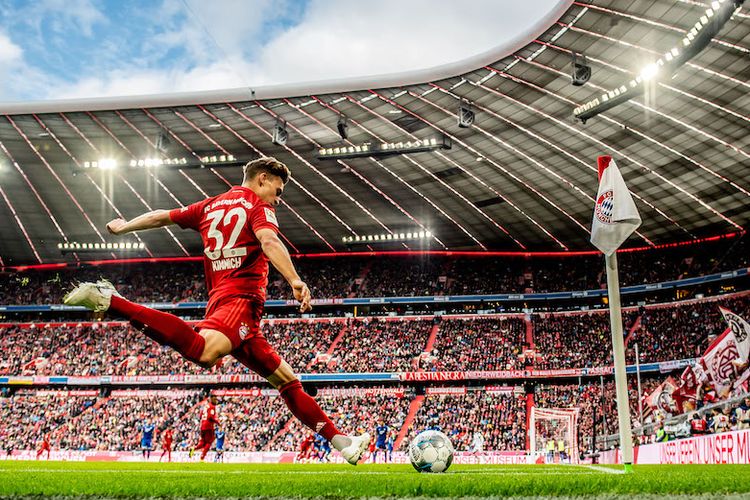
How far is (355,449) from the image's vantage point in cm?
584

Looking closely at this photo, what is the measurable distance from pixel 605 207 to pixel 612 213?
5.0 inches

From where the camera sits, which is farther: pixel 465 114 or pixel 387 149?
pixel 387 149

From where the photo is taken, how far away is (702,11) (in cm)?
1958

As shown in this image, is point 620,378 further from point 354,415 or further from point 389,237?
point 389,237

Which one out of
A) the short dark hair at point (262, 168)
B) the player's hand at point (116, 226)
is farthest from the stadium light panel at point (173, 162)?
the short dark hair at point (262, 168)

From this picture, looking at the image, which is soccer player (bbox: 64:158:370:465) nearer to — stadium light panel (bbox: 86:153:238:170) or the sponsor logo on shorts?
the sponsor logo on shorts

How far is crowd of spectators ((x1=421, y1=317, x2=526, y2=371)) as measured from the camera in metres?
38.5

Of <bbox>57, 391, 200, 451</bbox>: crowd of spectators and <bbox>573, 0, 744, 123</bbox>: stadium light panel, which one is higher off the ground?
<bbox>573, 0, 744, 123</bbox>: stadium light panel

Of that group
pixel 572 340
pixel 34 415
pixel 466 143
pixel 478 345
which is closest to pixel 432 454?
pixel 466 143

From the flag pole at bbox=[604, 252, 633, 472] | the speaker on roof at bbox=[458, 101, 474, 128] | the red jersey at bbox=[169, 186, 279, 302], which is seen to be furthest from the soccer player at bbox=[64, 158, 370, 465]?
the speaker on roof at bbox=[458, 101, 474, 128]

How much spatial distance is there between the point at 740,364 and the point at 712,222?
17.0m

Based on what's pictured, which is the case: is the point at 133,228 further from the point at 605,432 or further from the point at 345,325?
the point at 345,325

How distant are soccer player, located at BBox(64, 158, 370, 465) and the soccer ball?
10.2ft

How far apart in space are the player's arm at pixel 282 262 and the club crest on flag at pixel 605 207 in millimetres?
3290
